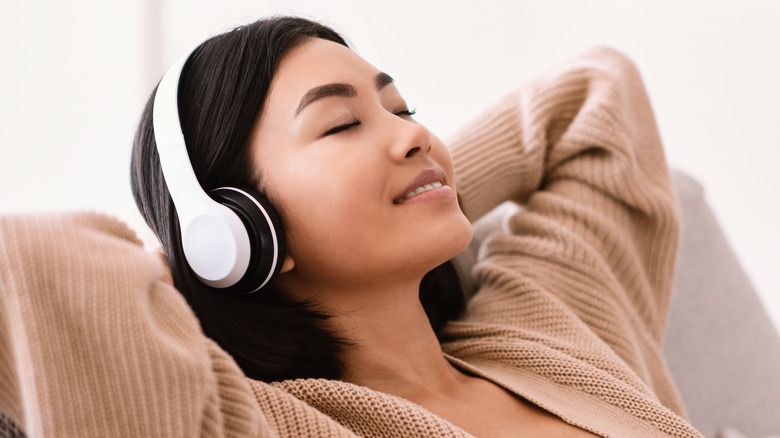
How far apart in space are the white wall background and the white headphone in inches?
47.6

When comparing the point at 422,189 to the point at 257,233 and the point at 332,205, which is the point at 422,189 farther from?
the point at 257,233

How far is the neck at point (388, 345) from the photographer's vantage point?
3.60ft

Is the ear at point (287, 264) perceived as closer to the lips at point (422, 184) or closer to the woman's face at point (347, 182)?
the woman's face at point (347, 182)

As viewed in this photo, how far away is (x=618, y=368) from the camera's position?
1187 millimetres

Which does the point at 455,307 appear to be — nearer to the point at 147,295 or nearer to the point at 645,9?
the point at 147,295

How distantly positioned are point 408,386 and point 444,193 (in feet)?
0.99

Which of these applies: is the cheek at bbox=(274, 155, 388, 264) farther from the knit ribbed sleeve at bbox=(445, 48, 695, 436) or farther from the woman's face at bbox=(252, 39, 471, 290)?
the knit ribbed sleeve at bbox=(445, 48, 695, 436)

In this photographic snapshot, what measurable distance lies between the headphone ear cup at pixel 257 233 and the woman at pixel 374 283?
0.04 metres

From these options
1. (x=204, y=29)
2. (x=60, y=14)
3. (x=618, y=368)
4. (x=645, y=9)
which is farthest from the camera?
(x=645, y=9)

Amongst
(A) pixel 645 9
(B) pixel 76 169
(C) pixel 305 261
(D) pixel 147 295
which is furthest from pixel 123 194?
(A) pixel 645 9

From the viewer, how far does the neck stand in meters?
1.10

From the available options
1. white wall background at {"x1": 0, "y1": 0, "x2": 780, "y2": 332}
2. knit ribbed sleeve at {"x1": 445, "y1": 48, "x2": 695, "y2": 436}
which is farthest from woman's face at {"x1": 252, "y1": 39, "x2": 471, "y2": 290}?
white wall background at {"x1": 0, "y1": 0, "x2": 780, "y2": 332}

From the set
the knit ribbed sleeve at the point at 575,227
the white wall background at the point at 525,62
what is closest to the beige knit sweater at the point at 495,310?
the knit ribbed sleeve at the point at 575,227

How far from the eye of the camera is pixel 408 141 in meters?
1.02
